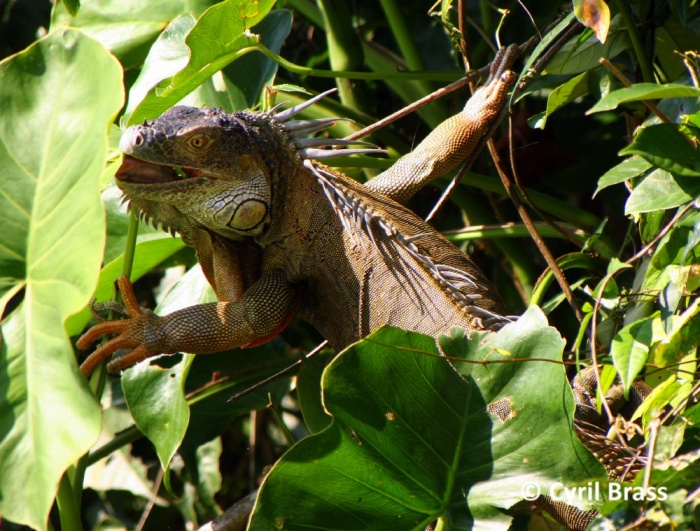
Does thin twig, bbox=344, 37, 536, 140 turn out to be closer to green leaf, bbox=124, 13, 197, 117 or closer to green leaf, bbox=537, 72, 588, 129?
green leaf, bbox=537, 72, 588, 129

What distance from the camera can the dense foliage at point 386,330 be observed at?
194 cm

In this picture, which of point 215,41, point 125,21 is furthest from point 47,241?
point 125,21

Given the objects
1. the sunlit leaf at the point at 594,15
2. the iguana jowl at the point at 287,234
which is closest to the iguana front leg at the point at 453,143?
the iguana jowl at the point at 287,234

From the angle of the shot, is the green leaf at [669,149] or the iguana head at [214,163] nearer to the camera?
the green leaf at [669,149]

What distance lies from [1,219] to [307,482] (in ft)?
3.30

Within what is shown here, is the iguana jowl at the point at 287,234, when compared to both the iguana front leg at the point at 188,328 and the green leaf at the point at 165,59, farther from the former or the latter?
the green leaf at the point at 165,59

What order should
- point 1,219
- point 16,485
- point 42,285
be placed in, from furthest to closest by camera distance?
point 1,219 → point 42,285 → point 16,485

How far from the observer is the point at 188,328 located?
2842mm

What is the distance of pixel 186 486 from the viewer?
4.36 meters

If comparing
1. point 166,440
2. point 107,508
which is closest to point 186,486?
point 107,508

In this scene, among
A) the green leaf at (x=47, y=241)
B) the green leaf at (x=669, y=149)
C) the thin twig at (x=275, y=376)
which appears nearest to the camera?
the green leaf at (x=47, y=241)

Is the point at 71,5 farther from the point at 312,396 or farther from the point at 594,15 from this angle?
the point at 594,15

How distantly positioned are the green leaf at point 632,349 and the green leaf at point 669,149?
40 cm

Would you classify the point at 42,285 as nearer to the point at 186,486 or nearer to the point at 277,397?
the point at 277,397
